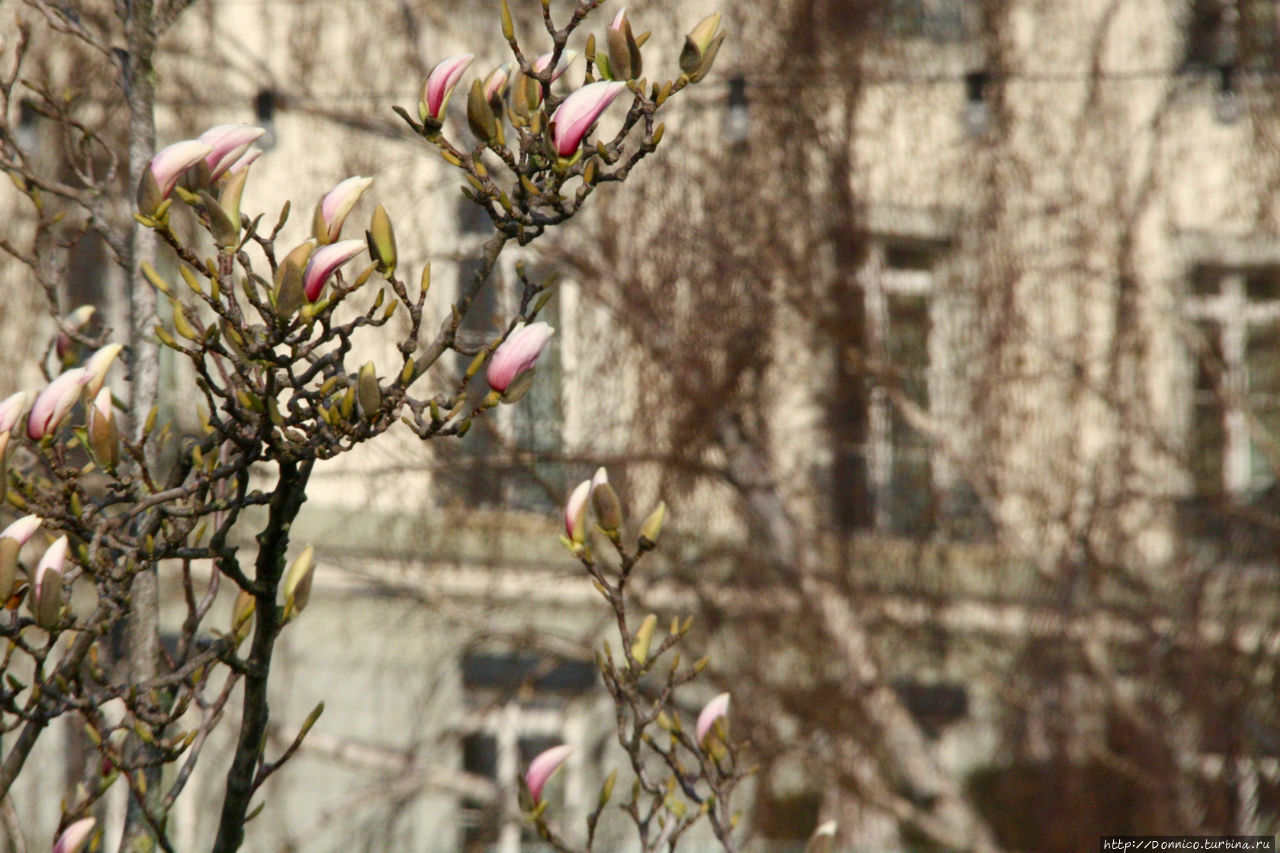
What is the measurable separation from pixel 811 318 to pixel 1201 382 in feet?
5.21

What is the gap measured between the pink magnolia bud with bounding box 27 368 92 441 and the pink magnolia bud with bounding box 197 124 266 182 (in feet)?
0.88

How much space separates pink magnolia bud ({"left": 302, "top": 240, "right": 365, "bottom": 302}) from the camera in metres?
1.38

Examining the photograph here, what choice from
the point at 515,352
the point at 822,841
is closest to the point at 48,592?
the point at 515,352

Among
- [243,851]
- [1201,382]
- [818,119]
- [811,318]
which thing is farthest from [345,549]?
[1201,382]

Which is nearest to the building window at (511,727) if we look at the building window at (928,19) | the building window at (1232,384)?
the building window at (1232,384)

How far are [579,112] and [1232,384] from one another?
4891mm

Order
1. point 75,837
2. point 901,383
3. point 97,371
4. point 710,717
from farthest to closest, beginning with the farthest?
point 901,383, point 710,717, point 75,837, point 97,371

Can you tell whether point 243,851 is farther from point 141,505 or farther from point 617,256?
point 141,505

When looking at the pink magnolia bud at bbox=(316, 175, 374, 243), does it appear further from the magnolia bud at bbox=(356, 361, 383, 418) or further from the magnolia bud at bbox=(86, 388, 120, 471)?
the magnolia bud at bbox=(86, 388, 120, 471)

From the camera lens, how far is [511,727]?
5.52m

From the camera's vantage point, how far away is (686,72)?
157 cm

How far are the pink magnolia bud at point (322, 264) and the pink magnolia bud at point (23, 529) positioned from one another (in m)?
0.39

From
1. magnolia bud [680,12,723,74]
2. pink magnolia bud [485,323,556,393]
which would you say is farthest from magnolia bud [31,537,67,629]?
magnolia bud [680,12,723,74]

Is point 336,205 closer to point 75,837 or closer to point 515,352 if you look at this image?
point 515,352
